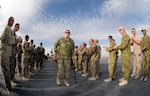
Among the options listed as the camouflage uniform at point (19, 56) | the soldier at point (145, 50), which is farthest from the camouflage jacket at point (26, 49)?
the soldier at point (145, 50)

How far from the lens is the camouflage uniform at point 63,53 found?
40.3 feet

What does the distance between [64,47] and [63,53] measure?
27 centimetres

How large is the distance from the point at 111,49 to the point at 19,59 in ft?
17.5

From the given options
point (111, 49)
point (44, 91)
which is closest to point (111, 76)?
point (111, 49)

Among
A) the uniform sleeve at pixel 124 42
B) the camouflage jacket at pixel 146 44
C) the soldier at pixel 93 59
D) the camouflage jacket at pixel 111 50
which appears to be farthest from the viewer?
the soldier at pixel 93 59

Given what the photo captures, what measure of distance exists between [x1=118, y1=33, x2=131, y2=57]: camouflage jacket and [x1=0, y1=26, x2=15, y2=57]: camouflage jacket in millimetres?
4602

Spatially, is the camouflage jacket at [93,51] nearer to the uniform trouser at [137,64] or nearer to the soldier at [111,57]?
the soldier at [111,57]

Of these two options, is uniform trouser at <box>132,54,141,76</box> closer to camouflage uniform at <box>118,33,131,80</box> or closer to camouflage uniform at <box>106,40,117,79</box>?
camouflage uniform at <box>106,40,117,79</box>

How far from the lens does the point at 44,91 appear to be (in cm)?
1070

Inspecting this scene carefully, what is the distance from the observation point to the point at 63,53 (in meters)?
12.3

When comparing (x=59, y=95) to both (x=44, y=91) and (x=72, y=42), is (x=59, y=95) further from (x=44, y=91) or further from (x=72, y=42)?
(x=72, y=42)

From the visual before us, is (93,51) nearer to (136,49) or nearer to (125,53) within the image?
(136,49)

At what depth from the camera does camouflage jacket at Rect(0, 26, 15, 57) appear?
30.8 feet

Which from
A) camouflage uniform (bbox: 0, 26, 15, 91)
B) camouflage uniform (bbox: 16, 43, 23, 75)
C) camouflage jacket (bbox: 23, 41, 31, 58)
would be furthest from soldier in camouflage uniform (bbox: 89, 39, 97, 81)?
camouflage uniform (bbox: 0, 26, 15, 91)
